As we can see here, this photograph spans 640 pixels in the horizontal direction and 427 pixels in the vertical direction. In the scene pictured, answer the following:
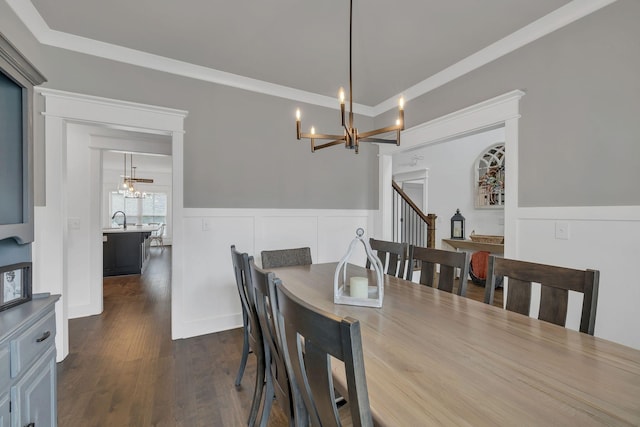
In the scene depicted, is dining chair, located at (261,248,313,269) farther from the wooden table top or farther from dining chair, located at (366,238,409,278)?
the wooden table top

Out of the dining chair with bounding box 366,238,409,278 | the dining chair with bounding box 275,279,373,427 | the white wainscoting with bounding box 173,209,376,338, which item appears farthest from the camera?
the white wainscoting with bounding box 173,209,376,338

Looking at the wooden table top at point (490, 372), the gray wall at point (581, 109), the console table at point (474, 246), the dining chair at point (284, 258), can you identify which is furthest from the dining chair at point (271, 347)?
the console table at point (474, 246)

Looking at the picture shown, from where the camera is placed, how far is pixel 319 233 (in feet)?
11.8

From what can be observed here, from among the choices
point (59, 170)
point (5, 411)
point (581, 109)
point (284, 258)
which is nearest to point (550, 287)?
point (581, 109)

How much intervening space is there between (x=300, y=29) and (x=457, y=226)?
14.8 feet

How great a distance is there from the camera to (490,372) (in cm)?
86

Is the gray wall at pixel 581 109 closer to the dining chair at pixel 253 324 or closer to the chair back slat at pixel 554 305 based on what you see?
the chair back slat at pixel 554 305

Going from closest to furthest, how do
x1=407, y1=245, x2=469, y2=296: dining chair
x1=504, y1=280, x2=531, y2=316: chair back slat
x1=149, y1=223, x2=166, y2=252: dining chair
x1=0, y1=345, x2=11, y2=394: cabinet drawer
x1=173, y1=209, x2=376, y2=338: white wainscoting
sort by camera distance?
x1=0, y1=345, x2=11, y2=394: cabinet drawer
x1=504, y1=280, x2=531, y2=316: chair back slat
x1=407, y1=245, x2=469, y2=296: dining chair
x1=173, y1=209, x2=376, y2=338: white wainscoting
x1=149, y1=223, x2=166, y2=252: dining chair

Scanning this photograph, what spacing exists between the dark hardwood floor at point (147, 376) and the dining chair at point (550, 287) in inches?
58.2

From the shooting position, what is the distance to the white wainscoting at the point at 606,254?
181cm

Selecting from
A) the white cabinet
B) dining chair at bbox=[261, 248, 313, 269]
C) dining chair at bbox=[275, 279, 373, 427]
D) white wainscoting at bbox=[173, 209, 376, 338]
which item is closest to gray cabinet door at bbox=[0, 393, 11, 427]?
the white cabinet

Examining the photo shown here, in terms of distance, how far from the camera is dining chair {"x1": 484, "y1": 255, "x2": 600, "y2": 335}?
1200mm

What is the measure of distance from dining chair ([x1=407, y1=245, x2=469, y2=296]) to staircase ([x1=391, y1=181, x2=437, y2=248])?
2.77 meters

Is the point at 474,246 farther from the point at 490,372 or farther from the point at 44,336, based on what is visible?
the point at 44,336
